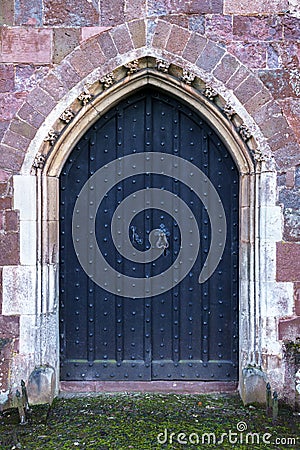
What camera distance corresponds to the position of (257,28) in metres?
4.29

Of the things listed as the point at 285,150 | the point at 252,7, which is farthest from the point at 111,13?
the point at 285,150

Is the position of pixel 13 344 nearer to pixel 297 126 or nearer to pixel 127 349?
pixel 127 349

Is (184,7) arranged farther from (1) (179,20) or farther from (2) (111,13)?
(2) (111,13)

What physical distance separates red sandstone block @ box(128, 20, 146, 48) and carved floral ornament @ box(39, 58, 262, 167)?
5.1 inches

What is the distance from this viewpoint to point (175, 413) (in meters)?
4.14

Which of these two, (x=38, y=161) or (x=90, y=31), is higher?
(x=90, y=31)

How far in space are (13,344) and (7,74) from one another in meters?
2.07

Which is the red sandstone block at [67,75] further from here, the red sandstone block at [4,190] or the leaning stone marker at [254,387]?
the leaning stone marker at [254,387]

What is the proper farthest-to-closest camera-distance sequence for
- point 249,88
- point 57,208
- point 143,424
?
point 57,208
point 249,88
point 143,424

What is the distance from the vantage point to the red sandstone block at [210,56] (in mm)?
4281

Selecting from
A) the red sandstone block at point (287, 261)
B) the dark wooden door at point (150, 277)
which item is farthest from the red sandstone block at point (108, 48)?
the red sandstone block at point (287, 261)

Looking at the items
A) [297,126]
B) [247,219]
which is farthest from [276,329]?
[297,126]

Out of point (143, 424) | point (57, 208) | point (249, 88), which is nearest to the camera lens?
point (143, 424)

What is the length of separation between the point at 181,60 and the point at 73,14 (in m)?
0.90
